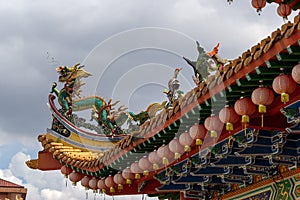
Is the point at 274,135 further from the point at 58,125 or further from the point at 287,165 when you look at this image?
the point at 58,125

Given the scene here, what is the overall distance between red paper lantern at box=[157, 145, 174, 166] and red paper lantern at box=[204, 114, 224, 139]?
4.44ft

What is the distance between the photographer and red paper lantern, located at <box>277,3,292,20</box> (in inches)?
281

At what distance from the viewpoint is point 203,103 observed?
22.6 ft

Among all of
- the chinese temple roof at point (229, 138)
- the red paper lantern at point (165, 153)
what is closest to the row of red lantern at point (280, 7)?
the chinese temple roof at point (229, 138)

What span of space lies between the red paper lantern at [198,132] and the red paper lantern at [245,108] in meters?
0.92

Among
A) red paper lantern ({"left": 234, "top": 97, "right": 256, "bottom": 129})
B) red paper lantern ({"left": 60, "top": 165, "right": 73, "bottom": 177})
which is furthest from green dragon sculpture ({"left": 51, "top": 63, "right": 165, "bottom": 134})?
red paper lantern ({"left": 234, "top": 97, "right": 256, "bottom": 129})

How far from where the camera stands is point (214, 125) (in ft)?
23.1

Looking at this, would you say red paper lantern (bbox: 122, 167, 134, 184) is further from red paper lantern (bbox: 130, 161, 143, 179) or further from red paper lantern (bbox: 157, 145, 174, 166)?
red paper lantern (bbox: 157, 145, 174, 166)

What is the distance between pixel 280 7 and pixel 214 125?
1599mm

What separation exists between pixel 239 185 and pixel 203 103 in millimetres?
2624

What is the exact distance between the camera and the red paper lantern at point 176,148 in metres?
7.96

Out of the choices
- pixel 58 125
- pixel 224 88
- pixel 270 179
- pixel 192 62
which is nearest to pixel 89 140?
pixel 58 125

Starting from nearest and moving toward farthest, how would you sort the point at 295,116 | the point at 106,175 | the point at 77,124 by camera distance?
the point at 295,116 → the point at 106,175 → the point at 77,124

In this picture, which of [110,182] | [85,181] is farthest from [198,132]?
[85,181]
